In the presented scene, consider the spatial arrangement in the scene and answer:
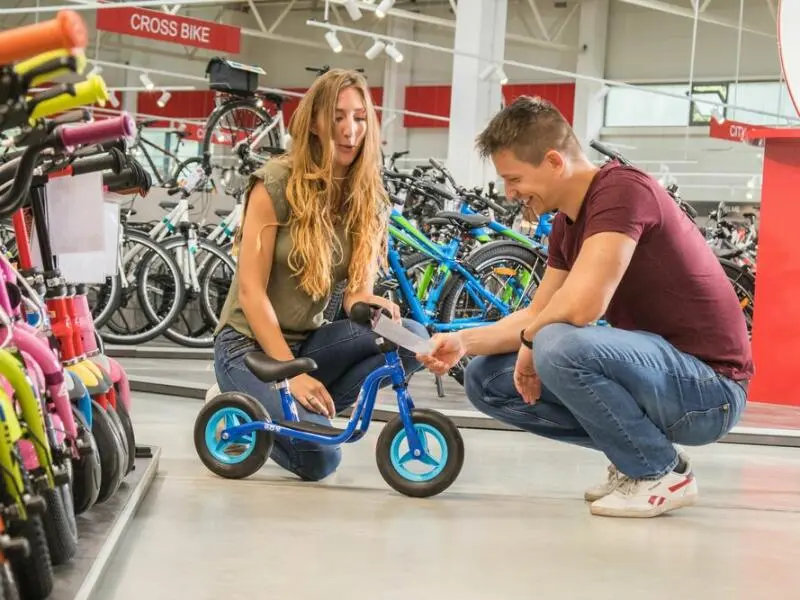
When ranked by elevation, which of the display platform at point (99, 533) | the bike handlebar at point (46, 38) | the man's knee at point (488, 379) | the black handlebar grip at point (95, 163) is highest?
the bike handlebar at point (46, 38)

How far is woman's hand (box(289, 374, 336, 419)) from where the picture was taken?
3.37 meters

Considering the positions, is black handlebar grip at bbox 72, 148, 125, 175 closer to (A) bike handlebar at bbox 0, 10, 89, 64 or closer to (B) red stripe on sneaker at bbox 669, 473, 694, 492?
(A) bike handlebar at bbox 0, 10, 89, 64

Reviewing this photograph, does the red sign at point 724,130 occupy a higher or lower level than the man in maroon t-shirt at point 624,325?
higher

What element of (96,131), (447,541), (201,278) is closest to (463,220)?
(201,278)

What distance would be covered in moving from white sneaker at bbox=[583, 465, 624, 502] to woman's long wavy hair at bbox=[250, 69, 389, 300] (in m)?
0.90

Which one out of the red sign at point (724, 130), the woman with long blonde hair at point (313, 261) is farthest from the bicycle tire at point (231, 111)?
the red sign at point (724, 130)

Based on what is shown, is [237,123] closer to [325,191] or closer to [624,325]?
[325,191]

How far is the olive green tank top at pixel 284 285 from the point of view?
3404 millimetres

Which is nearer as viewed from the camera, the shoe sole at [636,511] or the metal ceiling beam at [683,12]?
the shoe sole at [636,511]

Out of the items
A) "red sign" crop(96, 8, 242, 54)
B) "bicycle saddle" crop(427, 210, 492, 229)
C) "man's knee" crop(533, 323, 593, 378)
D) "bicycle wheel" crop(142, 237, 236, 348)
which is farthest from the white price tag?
"red sign" crop(96, 8, 242, 54)

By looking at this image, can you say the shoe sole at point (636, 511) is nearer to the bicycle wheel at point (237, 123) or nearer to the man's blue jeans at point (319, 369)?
the man's blue jeans at point (319, 369)

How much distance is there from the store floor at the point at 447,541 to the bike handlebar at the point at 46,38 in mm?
1269

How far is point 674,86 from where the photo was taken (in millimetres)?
20922

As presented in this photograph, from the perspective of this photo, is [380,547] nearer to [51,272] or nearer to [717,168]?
[51,272]
